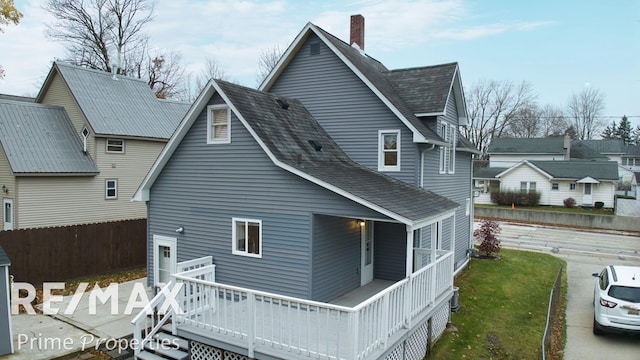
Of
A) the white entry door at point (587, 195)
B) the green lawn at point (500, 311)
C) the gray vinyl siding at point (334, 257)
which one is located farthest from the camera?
the white entry door at point (587, 195)

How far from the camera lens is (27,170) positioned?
1725 cm

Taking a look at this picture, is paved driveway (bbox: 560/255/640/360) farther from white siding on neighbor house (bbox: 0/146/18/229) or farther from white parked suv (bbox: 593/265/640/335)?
white siding on neighbor house (bbox: 0/146/18/229)

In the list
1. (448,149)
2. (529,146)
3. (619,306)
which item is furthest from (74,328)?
(529,146)

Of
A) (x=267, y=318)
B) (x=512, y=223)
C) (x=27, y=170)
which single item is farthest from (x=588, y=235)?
(x=27, y=170)

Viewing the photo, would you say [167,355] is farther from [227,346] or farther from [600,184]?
[600,184]

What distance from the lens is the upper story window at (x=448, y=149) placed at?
14656mm

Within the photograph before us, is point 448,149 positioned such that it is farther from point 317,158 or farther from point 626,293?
point 626,293

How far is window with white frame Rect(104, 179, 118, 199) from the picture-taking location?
2056cm

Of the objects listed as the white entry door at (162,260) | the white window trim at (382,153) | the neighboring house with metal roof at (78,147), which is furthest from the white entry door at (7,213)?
the white window trim at (382,153)

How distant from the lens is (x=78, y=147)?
65.6ft

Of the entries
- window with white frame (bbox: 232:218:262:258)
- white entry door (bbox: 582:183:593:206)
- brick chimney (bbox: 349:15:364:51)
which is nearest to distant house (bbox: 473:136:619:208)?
white entry door (bbox: 582:183:593:206)

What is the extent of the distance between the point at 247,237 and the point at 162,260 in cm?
400

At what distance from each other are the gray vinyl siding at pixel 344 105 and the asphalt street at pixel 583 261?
6.30 m

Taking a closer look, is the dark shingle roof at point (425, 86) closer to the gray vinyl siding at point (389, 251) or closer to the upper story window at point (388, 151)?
the upper story window at point (388, 151)
